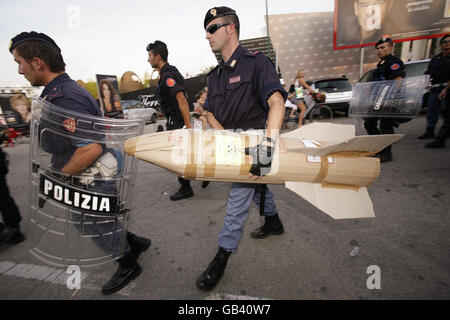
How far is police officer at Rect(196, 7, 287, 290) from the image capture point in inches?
64.5

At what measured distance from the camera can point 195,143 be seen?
4.90ft

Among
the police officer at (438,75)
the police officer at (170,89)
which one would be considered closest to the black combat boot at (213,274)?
the police officer at (170,89)

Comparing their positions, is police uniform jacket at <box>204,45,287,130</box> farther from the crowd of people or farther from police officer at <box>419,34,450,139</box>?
police officer at <box>419,34,450,139</box>

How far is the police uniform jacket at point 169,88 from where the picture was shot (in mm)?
2988

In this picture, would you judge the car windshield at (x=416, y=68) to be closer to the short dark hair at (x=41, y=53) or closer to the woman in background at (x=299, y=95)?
the woman in background at (x=299, y=95)

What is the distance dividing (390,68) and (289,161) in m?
3.36

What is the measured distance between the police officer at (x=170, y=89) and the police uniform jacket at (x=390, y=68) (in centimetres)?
335

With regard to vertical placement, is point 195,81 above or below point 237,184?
above

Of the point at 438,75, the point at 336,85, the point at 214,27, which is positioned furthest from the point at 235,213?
the point at 336,85

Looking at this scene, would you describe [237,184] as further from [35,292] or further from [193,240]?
[35,292]

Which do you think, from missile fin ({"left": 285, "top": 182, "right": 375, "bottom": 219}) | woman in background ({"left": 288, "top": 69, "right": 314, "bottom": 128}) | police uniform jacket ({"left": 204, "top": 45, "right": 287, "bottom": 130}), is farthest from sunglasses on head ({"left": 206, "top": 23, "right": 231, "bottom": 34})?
woman in background ({"left": 288, "top": 69, "right": 314, "bottom": 128})

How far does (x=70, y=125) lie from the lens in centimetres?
131
